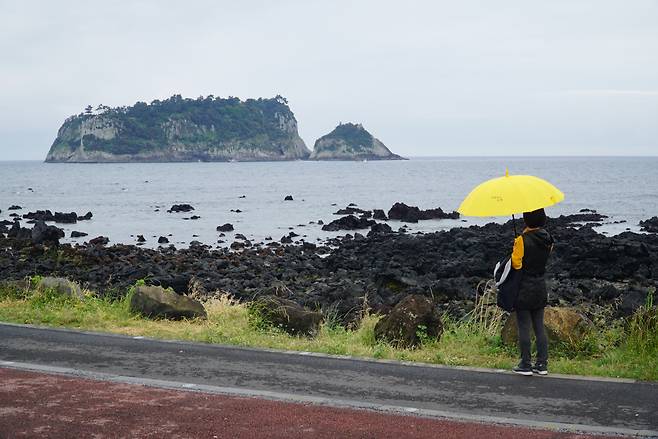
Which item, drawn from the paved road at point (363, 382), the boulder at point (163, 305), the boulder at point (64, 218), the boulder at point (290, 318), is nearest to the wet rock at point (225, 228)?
the boulder at point (64, 218)

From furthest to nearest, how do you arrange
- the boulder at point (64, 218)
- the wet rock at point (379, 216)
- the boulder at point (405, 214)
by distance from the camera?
the wet rock at point (379, 216) < the boulder at point (64, 218) < the boulder at point (405, 214)

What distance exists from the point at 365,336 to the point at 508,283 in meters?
2.48

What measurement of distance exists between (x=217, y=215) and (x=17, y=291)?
4230 centimetres

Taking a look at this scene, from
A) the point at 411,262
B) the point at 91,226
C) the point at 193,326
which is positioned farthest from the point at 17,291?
the point at 91,226

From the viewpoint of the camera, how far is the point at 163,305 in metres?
11.7

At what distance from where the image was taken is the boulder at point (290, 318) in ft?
35.0

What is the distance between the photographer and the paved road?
669 centimetres

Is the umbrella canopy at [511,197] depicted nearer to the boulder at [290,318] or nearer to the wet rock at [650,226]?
the boulder at [290,318]

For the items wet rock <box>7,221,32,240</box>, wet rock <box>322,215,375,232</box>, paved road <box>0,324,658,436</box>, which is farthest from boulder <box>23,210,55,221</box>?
paved road <box>0,324,658,436</box>

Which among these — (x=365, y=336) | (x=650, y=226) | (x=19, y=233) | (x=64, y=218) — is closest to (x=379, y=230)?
(x=650, y=226)

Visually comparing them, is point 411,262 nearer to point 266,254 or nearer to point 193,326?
point 266,254

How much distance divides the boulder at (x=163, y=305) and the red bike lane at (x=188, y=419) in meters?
4.20

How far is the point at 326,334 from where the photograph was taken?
10539 millimetres

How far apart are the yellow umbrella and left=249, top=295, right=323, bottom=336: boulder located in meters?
3.43
